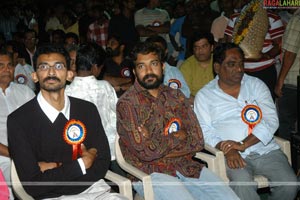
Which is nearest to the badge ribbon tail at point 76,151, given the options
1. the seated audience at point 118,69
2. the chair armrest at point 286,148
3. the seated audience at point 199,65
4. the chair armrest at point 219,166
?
the chair armrest at point 219,166

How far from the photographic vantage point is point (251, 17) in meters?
4.94

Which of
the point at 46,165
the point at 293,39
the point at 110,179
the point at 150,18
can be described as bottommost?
the point at 110,179

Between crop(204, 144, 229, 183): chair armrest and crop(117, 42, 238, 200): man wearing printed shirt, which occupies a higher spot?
crop(117, 42, 238, 200): man wearing printed shirt

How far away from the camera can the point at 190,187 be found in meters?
3.50

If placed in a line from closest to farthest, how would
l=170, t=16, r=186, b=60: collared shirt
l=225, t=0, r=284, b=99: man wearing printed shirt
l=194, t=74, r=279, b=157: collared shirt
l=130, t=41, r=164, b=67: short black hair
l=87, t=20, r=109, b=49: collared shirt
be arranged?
l=130, t=41, r=164, b=67: short black hair
l=194, t=74, r=279, b=157: collared shirt
l=225, t=0, r=284, b=99: man wearing printed shirt
l=170, t=16, r=186, b=60: collared shirt
l=87, t=20, r=109, b=49: collared shirt

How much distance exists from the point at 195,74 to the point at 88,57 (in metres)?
1.60

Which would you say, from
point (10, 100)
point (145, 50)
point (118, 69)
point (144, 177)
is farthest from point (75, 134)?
point (118, 69)

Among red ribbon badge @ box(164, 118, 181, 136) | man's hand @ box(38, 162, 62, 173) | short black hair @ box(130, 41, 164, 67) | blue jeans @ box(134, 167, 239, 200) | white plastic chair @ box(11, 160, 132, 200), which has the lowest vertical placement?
blue jeans @ box(134, 167, 239, 200)

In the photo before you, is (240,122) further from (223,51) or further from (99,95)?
(99,95)

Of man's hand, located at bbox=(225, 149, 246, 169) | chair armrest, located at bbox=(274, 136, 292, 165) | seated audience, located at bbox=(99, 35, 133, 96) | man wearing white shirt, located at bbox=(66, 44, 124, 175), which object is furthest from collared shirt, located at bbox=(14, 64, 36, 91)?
chair armrest, located at bbox=(274, 136, 292, 165)

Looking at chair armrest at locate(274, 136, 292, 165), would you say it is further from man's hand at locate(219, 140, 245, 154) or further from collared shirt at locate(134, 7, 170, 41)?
collared shirt at locate(134, 7, 170, 41)

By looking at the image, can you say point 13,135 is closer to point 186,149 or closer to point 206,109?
point 186,149

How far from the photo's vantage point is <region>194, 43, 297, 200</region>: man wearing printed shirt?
385cm

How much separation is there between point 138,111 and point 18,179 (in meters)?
0.91
